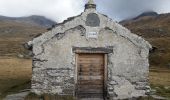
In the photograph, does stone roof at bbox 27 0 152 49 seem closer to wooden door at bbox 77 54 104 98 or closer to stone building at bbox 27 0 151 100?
stone building at bbox 27 0 151 100

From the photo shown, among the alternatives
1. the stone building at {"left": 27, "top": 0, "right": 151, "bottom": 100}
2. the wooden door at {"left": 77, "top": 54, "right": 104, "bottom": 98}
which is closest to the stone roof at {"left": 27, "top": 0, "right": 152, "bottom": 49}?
the stone building at {"left": 27, "top": 0, "right": 151, "bottom": 100}

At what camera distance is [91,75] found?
1975cm

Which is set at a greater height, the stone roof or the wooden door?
the stone roof

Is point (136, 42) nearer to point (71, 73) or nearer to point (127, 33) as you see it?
point (127, 33)

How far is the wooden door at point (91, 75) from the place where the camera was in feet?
64.4

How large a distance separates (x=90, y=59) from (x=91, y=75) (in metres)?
0.80

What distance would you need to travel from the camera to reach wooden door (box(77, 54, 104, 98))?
19.6 m

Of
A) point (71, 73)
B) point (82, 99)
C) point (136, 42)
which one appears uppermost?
point (136, 42)

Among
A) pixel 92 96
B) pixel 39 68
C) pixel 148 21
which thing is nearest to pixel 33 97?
pixel 39 68

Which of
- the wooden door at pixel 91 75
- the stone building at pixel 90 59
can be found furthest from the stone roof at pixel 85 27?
the wooden door at pixel 91 75

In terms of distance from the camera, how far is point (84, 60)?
64.6 feet

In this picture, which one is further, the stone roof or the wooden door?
the wooden door

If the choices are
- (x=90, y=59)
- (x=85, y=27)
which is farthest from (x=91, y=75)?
(x=85, y=27)

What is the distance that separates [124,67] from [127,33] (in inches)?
65.5
